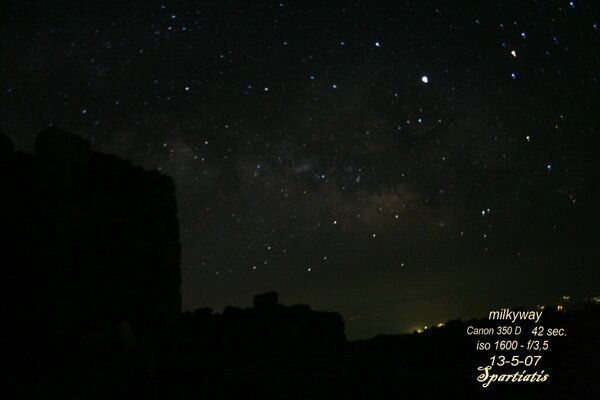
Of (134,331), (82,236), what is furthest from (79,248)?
(134,331)

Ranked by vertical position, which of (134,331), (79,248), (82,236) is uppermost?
(82,236)

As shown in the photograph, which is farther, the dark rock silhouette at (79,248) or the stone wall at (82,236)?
the stone wall at (82,236)

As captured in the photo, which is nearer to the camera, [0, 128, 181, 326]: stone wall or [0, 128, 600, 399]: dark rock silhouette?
[0, 128, 600, 399]: dark rock silhouette

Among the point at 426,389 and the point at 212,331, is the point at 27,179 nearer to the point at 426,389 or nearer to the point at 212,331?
the point at 212,331

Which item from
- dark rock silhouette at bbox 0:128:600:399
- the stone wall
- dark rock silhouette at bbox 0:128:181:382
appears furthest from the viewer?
the stone wall

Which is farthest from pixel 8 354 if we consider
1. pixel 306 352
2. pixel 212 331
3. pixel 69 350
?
pixel 306 352

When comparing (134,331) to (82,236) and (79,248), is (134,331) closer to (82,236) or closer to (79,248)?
(79,248)

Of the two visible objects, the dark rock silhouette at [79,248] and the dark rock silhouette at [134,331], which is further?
the dark rock silhouette at [79,248]

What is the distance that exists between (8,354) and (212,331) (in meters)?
2.96

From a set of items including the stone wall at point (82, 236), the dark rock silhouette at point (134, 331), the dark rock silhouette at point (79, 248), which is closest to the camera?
the dark rock silhouette at point (134, 331)

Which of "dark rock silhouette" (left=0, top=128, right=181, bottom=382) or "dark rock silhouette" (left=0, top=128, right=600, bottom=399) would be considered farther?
"dark rock silhouette" (left=0, top=128, right=181, bottom=382)

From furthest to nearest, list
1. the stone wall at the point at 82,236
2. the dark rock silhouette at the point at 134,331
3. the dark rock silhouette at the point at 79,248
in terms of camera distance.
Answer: the stone wall at the point at 82,236, the dark rock silhouette at the point at 79,248, the dark rock silhouette at the point at 134,331

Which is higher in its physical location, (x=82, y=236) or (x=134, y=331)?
(x=82, y=236)

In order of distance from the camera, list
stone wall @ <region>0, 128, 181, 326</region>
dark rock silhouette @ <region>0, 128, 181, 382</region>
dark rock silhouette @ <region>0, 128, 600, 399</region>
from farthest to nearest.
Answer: stone wall @ <region>0, 128, 181, 326</region>, dark rock silhouette @ <region>0, 128, 181, 382</region>, dark rock silhouette @ <region>0, 128, 600, 399</region>
